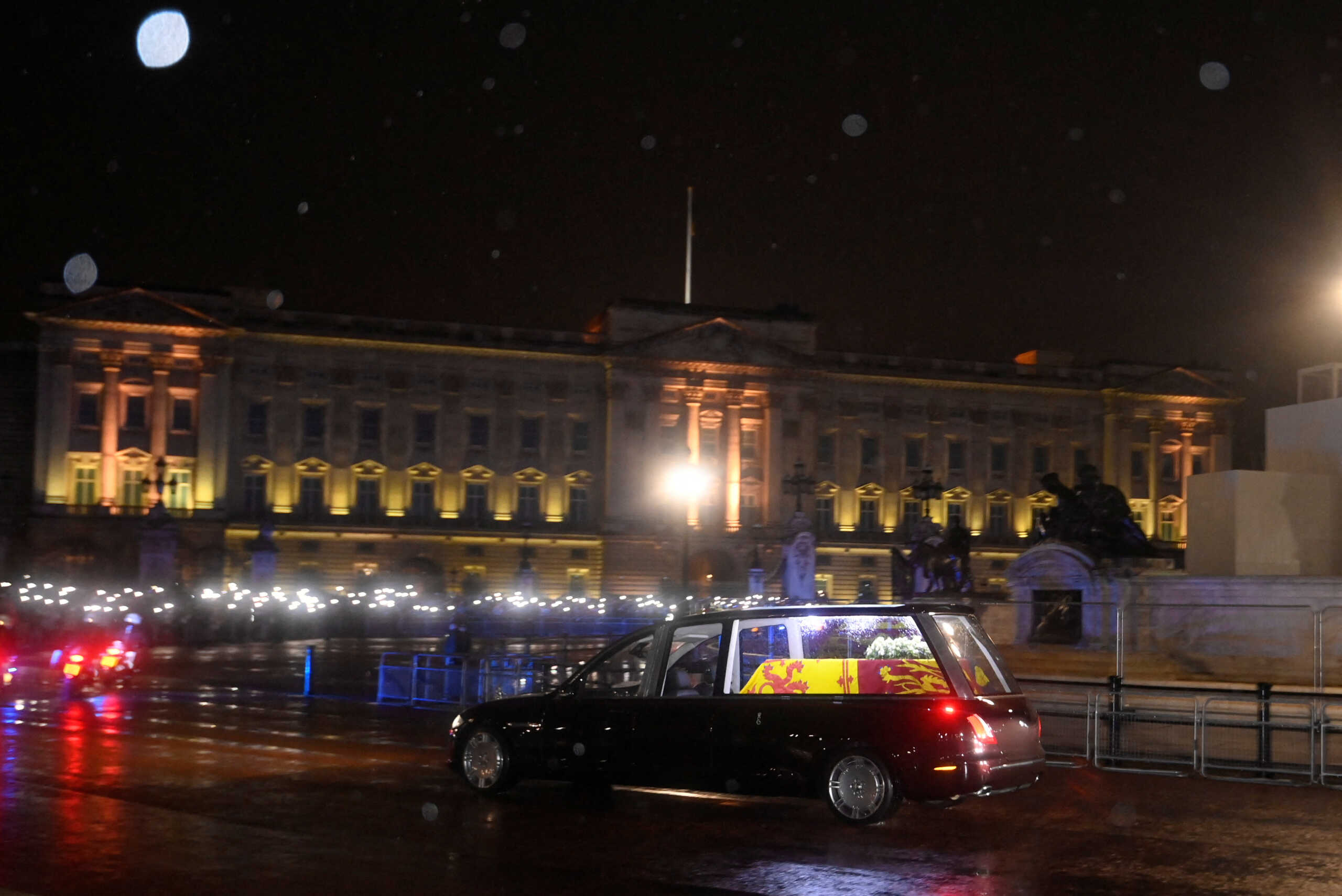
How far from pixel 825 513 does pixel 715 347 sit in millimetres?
11612

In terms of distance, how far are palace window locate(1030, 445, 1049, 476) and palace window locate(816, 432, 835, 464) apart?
513 inches

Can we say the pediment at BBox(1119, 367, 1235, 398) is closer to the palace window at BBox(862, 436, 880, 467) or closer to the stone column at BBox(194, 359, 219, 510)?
the palace window at BBox(862, 436, 880, 467)

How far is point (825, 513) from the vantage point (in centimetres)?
8169

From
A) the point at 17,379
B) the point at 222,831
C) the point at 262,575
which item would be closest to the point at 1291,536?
the point at 222,831

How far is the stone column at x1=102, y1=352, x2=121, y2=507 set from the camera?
70562 millimetres

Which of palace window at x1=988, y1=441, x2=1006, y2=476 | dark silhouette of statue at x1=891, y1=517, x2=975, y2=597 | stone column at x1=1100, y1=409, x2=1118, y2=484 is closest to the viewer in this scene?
dark silhouette of statue at x1=891, y1=517, x2=975, y2=597

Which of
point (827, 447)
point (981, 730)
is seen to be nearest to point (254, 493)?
point (827, 447)

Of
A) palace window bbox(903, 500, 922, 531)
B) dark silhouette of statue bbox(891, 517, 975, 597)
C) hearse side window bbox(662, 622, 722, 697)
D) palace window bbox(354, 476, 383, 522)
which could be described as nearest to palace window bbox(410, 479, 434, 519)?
palace window bbox(354, 476, 383, 522)

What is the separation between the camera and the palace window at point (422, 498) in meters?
76.4

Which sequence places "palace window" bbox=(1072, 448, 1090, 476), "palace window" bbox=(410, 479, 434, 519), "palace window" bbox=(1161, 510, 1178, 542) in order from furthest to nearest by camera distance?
"palace window" bbox=(1161, 510, 1178, 542), "palace window" bbox=(1072, 448, 1090, 476), "palace window" bbox=(410, 479, 434, 519)

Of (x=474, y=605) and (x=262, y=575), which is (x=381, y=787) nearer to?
(x=474, y=605)

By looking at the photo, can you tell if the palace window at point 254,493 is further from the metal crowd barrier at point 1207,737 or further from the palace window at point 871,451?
the metal crowd barrier at point 1207,737

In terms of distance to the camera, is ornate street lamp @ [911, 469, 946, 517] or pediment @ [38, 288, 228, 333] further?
pediment @ [38, 288, 228, 333]

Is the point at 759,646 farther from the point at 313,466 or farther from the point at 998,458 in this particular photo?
the point at 998,458
